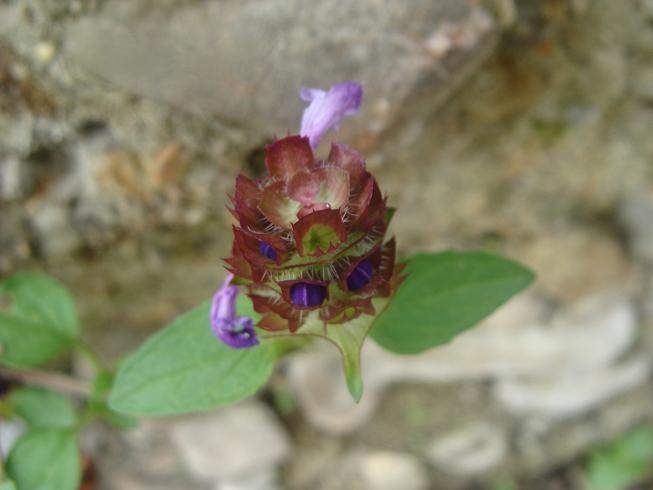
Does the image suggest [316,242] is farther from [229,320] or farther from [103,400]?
[103,400]

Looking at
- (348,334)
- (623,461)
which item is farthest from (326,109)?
(623,461)

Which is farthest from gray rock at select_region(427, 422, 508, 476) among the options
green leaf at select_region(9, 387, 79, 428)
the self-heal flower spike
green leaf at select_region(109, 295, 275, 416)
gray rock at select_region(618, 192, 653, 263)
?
the self-heal flower spike

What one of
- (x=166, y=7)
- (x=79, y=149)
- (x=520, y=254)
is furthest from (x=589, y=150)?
(x=79, y=149)

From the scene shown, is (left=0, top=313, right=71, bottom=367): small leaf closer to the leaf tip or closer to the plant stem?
the plant stem

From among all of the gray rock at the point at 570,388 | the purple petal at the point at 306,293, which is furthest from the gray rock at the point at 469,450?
the purple petal at the point at 306,293

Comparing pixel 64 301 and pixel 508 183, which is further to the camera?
pixel 508 183

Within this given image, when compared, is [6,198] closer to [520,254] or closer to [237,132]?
[237,132]

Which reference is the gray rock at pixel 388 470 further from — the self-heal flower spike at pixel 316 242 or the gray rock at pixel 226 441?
the self-heal flower spike at pixel 316 242
